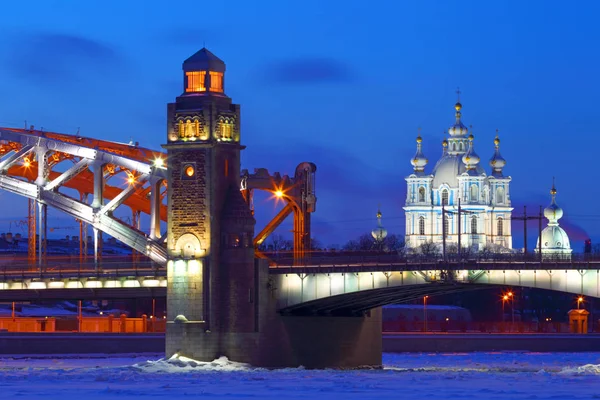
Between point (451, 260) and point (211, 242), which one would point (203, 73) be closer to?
point (211, 242)

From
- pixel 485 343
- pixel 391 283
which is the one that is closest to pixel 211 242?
pixel 391 283

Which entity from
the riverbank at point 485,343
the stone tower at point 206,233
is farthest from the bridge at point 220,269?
the riverbank at point 485,343

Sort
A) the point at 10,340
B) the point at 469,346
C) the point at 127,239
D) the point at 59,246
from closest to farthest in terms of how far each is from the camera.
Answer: the point at 127,239 → the point at 10,340 → the point at 469,346 → the point at 59,246

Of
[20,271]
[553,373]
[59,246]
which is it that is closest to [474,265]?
[553,373]

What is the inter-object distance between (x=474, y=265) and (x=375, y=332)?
15298mm

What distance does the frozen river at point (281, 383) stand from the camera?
67.4 metres

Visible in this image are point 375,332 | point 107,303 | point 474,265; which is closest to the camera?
point 474,265

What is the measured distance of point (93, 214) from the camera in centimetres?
9988

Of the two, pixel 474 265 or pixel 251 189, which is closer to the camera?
pixel 474 265

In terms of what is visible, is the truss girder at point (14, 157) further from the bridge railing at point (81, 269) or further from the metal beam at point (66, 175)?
the bridge railing at point (81, 269)

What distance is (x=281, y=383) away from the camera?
76500 millimetres

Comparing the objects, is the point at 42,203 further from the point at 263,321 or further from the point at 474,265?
the point at 474,265

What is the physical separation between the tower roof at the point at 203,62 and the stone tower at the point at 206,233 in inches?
2.1

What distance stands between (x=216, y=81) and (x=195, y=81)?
1.13 m
